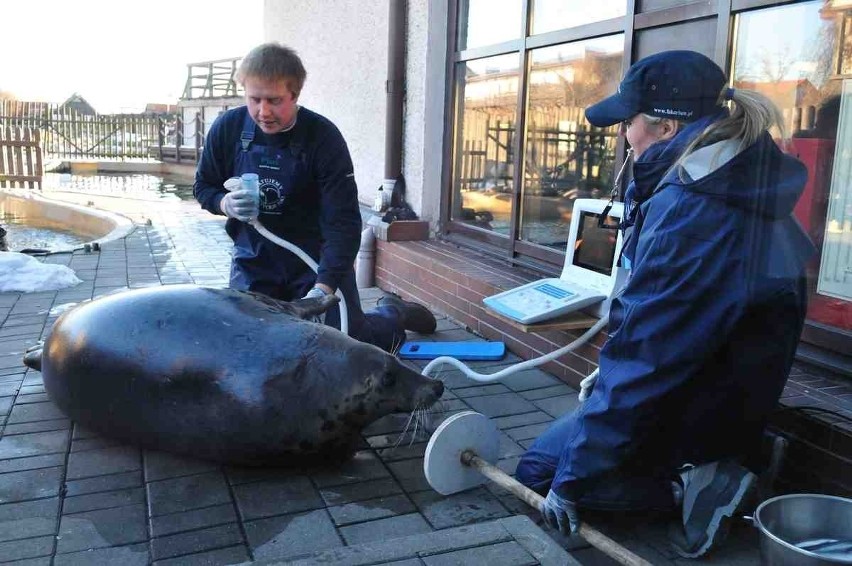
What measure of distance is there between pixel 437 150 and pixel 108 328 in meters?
4.05

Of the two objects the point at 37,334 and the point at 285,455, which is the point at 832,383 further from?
the point at 37,334

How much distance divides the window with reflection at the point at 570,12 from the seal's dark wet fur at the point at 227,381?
282 cm

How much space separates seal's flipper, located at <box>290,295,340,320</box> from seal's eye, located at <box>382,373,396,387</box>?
2.01 feet

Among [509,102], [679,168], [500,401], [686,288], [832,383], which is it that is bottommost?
[500,401]

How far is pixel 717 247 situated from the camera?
230 centimetres

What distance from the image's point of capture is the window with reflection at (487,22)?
233 inches

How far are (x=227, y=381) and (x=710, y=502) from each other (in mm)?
1852

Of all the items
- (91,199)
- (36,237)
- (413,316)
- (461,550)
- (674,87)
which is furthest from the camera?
(91,199)

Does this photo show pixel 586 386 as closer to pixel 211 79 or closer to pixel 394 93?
pixel 394 93

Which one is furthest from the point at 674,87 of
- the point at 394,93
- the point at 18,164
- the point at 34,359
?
the point at 18,164

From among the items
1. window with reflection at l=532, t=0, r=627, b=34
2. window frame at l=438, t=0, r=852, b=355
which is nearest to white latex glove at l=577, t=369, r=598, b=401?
window frame at l=438, t=0, r=852, b=355

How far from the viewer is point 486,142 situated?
20.7 feet

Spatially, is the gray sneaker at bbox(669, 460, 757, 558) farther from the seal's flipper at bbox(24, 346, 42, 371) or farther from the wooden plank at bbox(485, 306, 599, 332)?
the seal's flipper at bbox(24, 346, 42, 371)

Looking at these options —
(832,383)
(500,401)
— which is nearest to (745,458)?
(832,383)
